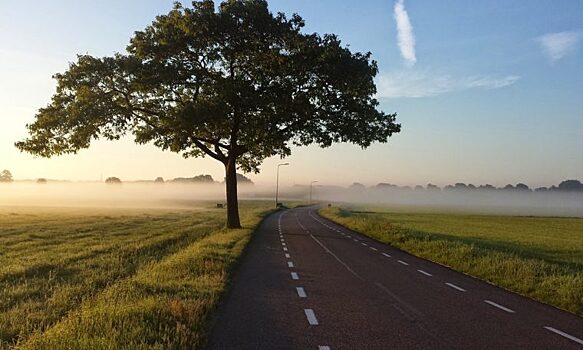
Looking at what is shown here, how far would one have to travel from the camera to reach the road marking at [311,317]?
8.09 m

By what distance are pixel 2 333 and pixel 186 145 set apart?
79.9ft

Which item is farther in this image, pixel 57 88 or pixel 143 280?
pixel 57 88

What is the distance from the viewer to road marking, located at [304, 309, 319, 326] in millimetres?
8086

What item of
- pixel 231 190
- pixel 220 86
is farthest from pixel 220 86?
pixel 231 190

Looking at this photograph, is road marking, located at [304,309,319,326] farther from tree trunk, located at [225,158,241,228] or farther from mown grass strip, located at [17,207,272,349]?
tree trunk, located at [225,158,241,228]

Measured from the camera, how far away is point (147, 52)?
26.5 m

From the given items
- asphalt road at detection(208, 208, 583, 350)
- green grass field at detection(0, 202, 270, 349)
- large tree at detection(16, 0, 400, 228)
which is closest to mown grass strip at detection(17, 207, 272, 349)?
green grass field at detection(0, 202, 270, 349)

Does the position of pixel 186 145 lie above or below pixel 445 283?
above

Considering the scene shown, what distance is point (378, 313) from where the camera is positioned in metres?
8.92

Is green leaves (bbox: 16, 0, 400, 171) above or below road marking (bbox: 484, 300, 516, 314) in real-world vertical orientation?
above

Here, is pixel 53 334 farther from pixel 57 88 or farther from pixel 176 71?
pixel 57 88

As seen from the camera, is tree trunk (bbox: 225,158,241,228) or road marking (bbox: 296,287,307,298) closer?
road marking (bbox: 296,287,307,298)

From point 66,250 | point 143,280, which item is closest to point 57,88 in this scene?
point 66,250

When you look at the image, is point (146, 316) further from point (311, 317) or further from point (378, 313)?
point (378, 313)
